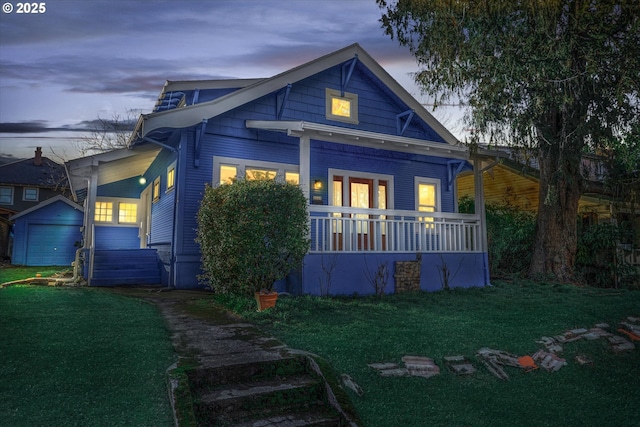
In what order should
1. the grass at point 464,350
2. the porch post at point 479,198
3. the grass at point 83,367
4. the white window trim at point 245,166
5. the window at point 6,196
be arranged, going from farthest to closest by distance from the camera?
1. the window at point 6,196
2. the porch post at point 479,198
3. the white window trim at point 245,166
4. the grass at point 464,350
5. the grass at point 83,367

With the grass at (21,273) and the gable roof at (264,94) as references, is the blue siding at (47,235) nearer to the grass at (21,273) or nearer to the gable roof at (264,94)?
the grass at (21,273)

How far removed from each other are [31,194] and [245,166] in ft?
92.8

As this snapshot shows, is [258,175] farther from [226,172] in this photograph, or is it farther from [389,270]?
[389,270]

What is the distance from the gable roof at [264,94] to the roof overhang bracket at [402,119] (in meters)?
0.20

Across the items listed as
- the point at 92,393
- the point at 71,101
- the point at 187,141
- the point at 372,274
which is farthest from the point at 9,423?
the point at 71,101

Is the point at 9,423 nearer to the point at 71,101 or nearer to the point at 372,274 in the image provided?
the point at 372,274

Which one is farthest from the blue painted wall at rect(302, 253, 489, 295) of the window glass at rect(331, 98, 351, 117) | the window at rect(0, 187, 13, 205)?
the window at rect(0, 187, 13, 205)

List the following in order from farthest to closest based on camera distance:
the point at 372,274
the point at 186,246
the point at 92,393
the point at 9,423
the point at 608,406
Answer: the point at 186,246, the point at 372,274, the point at 608,406, the point at 92,393, the point at 9,423

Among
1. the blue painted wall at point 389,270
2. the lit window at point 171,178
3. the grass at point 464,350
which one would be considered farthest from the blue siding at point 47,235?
the grass at point 464,350

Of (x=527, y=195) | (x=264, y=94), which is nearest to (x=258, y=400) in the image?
(x=264, y=94)

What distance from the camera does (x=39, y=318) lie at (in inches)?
232

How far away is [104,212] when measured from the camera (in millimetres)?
14445

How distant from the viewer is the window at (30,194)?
30531mm

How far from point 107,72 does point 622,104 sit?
2091 cm
